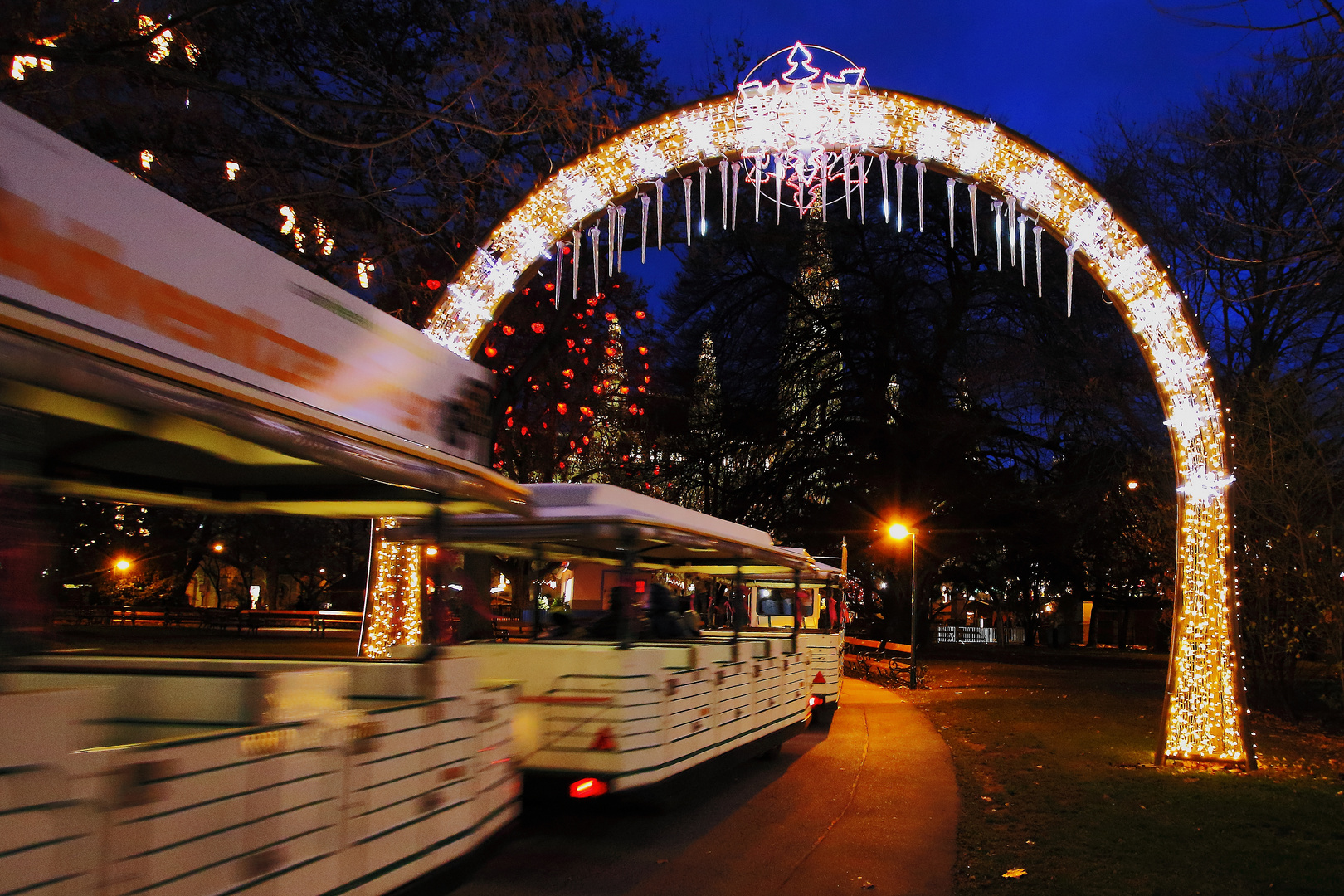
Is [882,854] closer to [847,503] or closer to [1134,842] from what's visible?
[1134,842]

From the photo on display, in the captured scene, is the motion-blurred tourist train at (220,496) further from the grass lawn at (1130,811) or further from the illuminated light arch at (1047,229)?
the illuminated light arch at (1047,229)

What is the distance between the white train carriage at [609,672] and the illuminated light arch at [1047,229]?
11.4ft

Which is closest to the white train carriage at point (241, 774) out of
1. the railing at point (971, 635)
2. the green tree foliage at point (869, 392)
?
the green tree foliage at point (869, 392)

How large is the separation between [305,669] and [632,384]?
74.8ft

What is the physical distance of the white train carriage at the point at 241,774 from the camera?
A: 288cm

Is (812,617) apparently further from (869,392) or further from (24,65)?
(24,65)

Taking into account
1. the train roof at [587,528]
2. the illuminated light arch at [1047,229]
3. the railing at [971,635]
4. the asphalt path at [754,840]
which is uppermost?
the illuminated light arch at [1047,229]

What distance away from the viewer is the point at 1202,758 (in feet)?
36.1

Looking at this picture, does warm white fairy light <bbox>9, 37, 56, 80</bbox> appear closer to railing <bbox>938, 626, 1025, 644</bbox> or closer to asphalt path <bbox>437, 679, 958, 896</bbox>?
asphalt path <bbox>437, 679, 958, 896</bbox>

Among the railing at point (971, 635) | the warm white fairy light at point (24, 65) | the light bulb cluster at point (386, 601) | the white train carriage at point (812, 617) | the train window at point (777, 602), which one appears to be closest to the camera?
the warm white fairy light at point (24, 65)

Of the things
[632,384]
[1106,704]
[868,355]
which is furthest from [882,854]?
[868,355]

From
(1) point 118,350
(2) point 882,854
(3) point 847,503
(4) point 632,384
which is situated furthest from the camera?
(3) point 847,503

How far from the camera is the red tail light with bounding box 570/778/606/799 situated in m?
7.57

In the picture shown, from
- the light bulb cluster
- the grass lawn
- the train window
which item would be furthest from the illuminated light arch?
the train window
